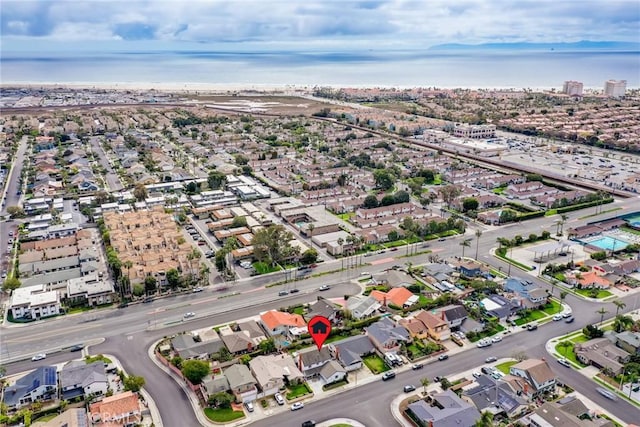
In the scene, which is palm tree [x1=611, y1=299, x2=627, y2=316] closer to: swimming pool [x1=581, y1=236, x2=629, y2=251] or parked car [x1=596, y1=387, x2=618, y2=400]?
parked car [x1=596, y1=387, x2=618, y2=400]

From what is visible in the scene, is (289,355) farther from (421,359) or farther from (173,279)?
(173,279)

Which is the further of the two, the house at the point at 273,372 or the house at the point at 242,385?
the house at the point at 273,372

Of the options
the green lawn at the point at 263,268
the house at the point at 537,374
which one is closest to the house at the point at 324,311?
the green lawn at the point at 263,268

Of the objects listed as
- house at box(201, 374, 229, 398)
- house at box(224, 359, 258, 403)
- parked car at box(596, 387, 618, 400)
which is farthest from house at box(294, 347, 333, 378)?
parked car at box(596, 387, 618, 400)

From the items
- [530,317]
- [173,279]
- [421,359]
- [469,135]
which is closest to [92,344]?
[173,279]

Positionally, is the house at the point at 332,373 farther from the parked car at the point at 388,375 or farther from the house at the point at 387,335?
the house at the point at 387,335

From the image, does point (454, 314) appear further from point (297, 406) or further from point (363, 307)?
point (297, 406)

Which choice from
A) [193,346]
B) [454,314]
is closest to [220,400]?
[193,346]
